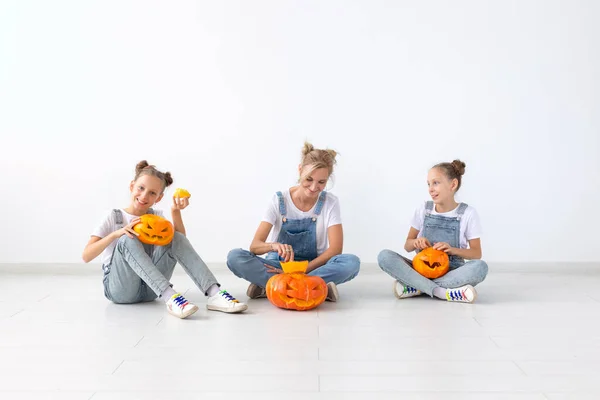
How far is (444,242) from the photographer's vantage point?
347 cm

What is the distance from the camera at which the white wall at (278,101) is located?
4301mm

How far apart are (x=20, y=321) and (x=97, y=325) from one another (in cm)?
34

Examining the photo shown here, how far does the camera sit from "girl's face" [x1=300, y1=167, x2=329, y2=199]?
3279 millimetres

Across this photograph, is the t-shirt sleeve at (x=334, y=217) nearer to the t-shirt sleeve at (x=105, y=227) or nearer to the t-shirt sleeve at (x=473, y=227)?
the t-shirt sleeve at (x=473, y=227)

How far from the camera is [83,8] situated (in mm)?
4297

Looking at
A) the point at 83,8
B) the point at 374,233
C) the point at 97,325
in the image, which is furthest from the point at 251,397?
the point at 83,8

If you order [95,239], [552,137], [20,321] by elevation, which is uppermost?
[552,137]

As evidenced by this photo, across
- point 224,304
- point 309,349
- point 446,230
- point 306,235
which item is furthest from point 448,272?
point 309,349

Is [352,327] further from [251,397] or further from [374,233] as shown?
[374,233]

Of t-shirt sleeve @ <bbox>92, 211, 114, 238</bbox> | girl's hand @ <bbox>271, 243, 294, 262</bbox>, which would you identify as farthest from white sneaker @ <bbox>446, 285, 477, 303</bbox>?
t-shirt sleeve @ <bbox>92, 211, 114, 238</bbox>

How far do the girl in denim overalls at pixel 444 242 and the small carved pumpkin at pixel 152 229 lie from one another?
1060 mm

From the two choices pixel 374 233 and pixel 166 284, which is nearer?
pixel 166 284

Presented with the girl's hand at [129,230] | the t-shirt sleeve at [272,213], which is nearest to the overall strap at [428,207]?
the t-shirt sleeve at [272,213]

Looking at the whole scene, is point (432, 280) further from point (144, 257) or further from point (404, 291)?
point (144, 257)
